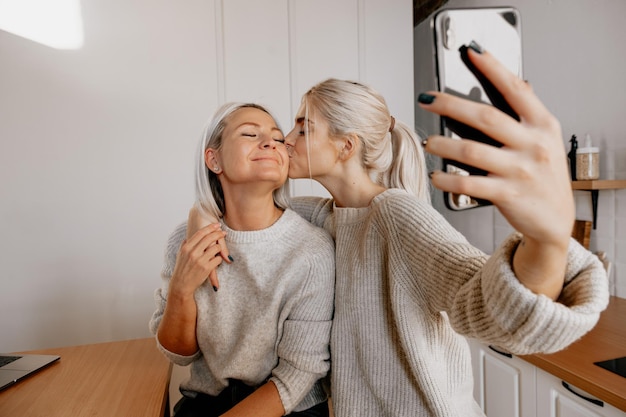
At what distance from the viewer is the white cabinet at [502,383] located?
1552mm

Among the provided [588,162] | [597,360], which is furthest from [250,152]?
[588,162]

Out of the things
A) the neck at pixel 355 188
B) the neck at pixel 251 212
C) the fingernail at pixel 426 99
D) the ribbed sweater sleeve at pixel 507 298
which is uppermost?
the fingernail at pixel 426 99

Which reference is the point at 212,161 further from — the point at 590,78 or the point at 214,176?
the point at 590,78

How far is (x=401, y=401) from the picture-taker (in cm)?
91

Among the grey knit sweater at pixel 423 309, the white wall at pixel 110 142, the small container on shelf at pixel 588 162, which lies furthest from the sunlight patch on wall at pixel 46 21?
the small container on shelf at pixel 588 162

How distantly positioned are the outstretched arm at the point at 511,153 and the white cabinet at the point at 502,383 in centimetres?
133

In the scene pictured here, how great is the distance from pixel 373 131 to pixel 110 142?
140 centimetres

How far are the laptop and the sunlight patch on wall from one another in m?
1.31

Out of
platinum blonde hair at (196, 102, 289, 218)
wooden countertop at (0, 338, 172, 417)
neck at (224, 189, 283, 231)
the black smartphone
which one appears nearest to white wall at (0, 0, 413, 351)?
wooden countertop at (0, 338, 172, 417)

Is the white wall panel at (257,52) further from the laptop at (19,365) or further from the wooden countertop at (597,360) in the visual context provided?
the wooden countertop at (597,360)

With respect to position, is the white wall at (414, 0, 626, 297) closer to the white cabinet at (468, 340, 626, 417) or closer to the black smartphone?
the white cabinet at (468, 340, 626, 417)

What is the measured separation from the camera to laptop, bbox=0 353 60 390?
4.04ft

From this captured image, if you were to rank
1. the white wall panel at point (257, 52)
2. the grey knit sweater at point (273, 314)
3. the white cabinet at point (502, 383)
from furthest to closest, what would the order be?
the white wall panel at point (257, 52) → the white cabinet at point (502, 383) → the grey knit sweater at point (273, 314)

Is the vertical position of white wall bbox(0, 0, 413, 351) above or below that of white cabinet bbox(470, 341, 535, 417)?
above
